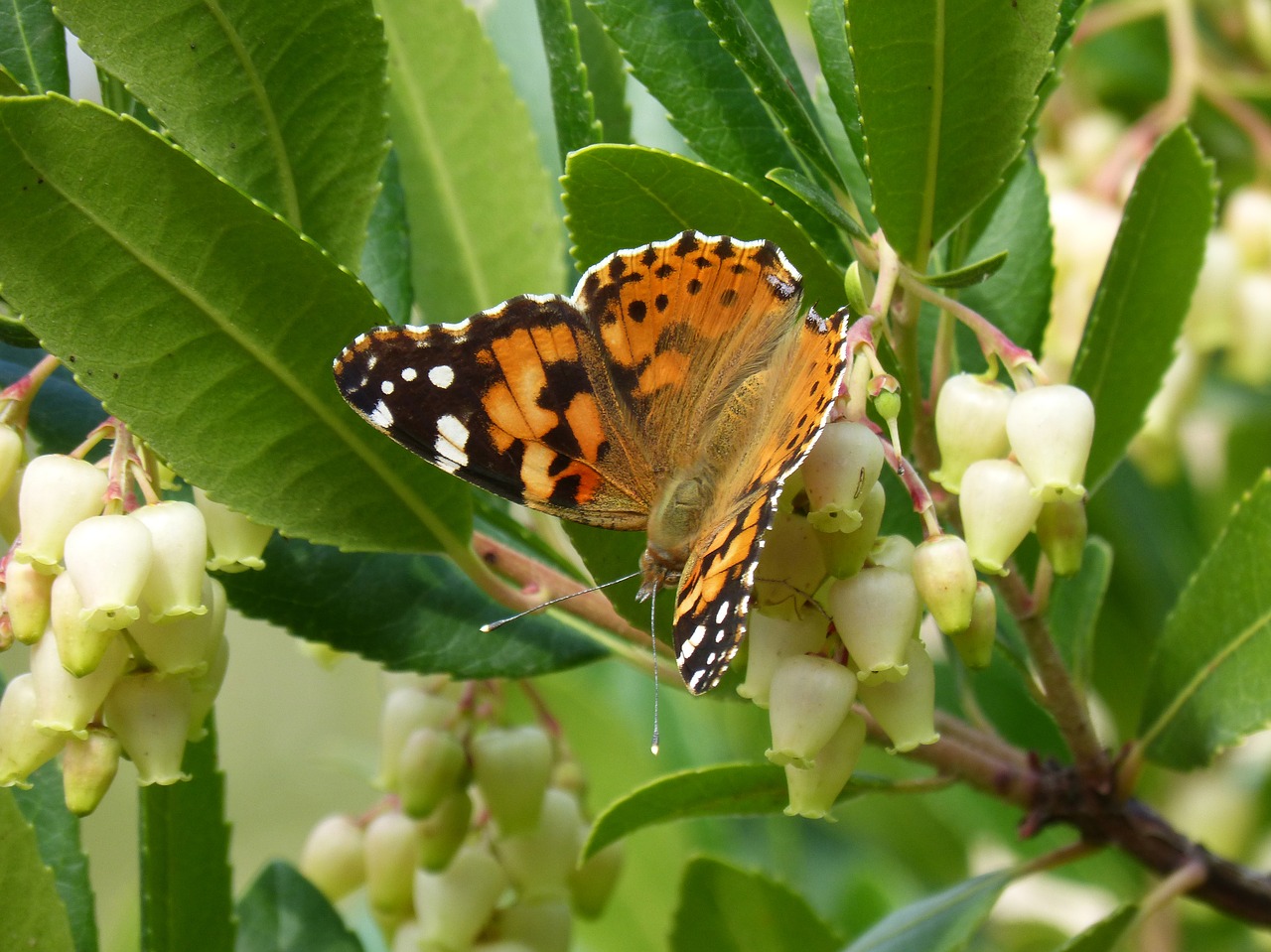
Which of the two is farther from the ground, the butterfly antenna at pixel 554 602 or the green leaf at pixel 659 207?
the green leaf at pixel 659 207

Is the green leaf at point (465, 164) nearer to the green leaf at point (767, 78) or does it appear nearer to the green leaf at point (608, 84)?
the green leaf at point (608, 84)

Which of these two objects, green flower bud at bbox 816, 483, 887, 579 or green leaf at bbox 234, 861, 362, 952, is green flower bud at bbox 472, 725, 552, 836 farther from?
green flower bud at bbox 816, 483, 887, 579

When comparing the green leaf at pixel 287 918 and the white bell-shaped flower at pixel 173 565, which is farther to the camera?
the green leaf at pixel 287 918

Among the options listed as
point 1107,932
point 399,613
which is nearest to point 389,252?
point 399,613

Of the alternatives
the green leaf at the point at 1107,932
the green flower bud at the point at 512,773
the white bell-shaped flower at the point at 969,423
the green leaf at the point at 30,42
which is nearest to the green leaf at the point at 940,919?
the green leaf at the point at 1107,932

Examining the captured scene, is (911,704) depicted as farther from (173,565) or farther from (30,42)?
(30,42)

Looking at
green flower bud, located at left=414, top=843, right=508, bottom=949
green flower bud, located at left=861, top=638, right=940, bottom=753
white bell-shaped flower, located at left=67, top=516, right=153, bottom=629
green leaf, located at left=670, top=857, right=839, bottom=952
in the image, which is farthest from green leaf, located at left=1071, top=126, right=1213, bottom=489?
white bell-shaped flower, located at left=67, top=516, right=153, bottom=629
